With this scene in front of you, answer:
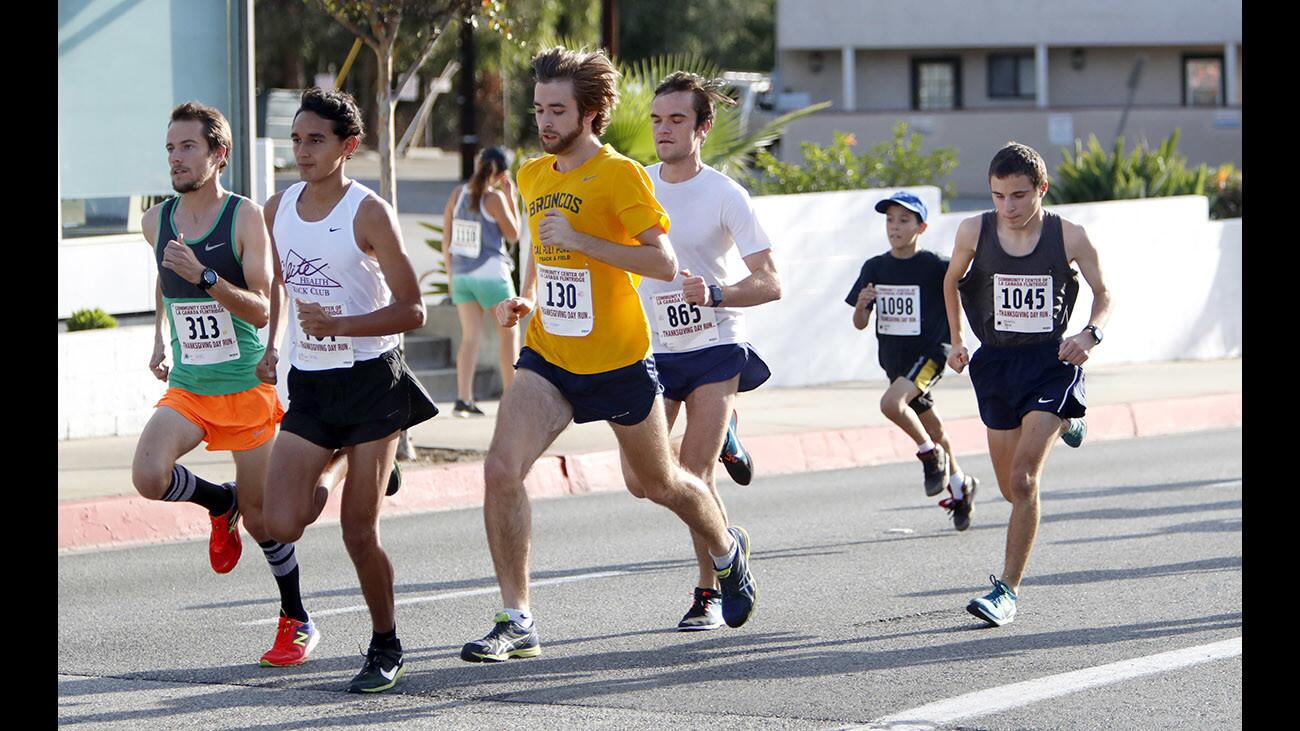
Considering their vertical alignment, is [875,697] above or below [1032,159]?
below

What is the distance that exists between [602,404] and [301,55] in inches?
1493

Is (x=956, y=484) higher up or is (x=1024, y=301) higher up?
(x=1024, y=301)

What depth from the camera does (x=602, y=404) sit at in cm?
629

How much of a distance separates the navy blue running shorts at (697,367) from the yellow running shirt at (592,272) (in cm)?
71

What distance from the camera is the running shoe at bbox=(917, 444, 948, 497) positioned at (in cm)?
1012

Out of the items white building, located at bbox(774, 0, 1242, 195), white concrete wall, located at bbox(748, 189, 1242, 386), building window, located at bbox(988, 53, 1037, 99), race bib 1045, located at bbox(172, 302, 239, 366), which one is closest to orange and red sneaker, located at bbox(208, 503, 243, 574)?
race bib 1045, located at bbox(172, 302, 239, 366)

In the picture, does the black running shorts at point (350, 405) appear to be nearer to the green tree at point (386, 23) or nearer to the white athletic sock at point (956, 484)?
the white athletic sock at point (956, 484)

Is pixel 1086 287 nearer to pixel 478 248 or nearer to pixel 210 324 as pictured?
pixel 478 248

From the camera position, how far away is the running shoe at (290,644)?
6520 mm

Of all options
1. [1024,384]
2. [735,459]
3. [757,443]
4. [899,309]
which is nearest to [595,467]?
[757,443]

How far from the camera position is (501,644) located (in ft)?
20.7

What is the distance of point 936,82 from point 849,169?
27477mm

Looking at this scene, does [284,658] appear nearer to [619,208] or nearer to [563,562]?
[619,208]

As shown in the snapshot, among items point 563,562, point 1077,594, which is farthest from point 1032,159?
point 563,562
